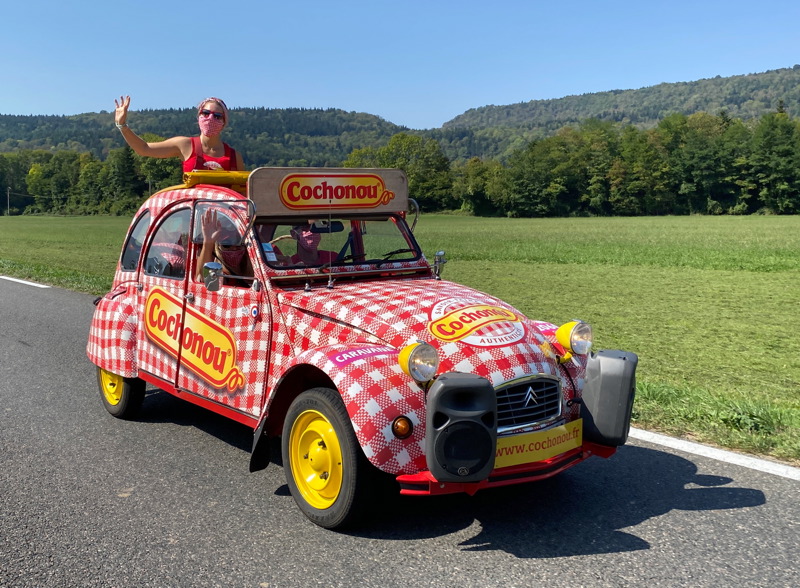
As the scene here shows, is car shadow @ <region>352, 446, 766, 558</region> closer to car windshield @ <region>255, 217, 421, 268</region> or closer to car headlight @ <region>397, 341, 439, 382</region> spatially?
car headlight @ <region>397, 341, 439, 382</region>

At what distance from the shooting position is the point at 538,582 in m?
3.36

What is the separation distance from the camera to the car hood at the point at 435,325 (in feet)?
13.0

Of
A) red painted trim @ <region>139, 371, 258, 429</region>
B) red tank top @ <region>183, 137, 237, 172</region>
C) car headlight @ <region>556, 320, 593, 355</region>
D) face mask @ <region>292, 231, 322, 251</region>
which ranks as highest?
red tank top @ <region>183, 137, 237, 172</region>

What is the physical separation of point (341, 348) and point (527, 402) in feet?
3.33

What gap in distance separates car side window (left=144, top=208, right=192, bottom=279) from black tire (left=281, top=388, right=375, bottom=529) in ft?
6.08

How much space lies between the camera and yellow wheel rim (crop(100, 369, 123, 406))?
6.14 metres

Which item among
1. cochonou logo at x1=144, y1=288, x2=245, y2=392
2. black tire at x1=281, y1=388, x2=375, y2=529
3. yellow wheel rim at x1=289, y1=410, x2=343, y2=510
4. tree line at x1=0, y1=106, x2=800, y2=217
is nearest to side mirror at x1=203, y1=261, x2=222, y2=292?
cochonou logo at x1=144, y1=288, x2=245, y2=392

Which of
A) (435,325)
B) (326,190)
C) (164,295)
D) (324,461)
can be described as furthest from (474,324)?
(164,295)

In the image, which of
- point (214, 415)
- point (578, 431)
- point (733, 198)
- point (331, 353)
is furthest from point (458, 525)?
point (733, 198)

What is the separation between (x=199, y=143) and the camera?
5.99m

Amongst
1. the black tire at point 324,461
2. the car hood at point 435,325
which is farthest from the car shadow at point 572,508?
the car hood at point 435,325

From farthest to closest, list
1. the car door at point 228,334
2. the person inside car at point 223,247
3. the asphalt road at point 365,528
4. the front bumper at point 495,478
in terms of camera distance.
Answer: the person inside car at point 223,247
the car door at point 228,334
the front bumper at point 495,478
the asphalt road at point 365,528

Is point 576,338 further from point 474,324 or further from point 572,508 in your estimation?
point 572,508

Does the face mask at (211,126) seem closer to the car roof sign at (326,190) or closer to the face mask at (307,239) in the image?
the car roof sign at (326,190)
